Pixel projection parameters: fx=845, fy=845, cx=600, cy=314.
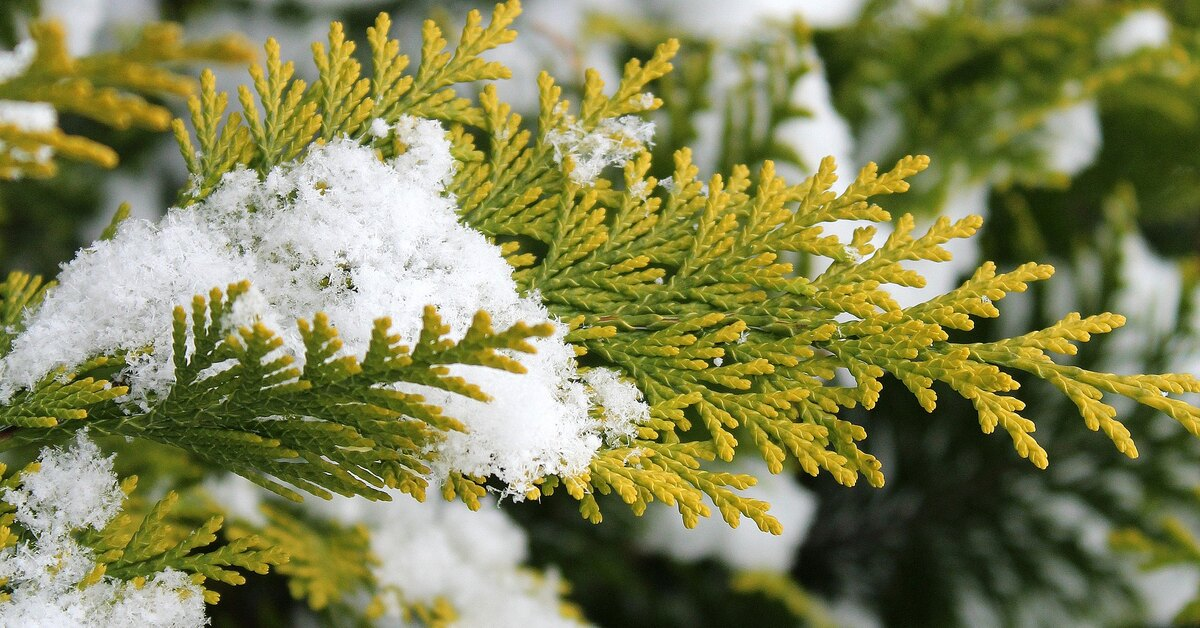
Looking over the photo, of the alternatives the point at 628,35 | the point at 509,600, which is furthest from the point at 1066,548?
the point at 628,35

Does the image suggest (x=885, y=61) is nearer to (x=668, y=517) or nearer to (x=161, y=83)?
(x=668, y=517)

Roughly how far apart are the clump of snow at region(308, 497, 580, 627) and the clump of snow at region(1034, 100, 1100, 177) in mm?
1529

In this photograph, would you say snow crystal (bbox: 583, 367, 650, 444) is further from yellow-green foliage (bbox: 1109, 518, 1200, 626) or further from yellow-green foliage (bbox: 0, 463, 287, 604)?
yellow-green foliage (bbox: 1109, 518, 1200, 626)

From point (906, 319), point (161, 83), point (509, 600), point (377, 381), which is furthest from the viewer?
point (509, 600)

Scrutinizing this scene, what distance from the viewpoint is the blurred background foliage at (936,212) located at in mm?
1864

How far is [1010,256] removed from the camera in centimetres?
213

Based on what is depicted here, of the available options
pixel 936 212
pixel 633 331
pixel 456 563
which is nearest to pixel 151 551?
pixel 633 331

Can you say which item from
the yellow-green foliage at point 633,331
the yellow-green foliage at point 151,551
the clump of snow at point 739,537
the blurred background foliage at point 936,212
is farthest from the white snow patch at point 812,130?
the yellow-green foliage at point 151,551

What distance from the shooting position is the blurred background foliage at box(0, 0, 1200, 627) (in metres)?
1.86

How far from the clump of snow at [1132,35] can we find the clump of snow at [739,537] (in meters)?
1.26

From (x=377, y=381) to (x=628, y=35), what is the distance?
1.43 meters

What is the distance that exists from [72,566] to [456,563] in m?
0.76

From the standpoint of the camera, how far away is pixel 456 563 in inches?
60.8

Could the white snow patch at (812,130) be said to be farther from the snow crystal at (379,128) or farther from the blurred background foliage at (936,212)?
the snow crystal at (379,128)
